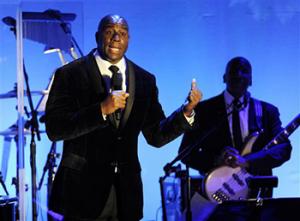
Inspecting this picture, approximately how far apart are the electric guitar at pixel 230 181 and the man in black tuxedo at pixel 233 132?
32 mm

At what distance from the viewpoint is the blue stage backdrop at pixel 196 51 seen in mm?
3627

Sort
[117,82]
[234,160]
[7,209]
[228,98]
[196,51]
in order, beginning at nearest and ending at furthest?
[117,82] < [7,209] < [234,160] < [228,98] < [196,51]

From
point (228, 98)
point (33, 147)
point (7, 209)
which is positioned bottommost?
point (7, 209)

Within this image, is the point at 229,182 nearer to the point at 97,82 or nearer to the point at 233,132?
the point at 233,132

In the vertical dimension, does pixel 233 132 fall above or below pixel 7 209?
above

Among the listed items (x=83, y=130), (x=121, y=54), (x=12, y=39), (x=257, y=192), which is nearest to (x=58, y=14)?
(x=12, y=39)

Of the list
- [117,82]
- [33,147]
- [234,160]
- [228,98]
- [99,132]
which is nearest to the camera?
[117,82]

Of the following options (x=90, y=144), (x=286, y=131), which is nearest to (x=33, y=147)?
(x=90, y=144)

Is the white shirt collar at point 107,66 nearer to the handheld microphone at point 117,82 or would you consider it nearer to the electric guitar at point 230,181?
the handheld microphone at point 117,82

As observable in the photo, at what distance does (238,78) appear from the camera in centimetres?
344

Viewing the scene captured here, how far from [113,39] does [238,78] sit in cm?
153

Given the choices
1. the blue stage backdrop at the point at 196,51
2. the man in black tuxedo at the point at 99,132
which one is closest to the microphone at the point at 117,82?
the man in black tuxedo at the point at 99,132

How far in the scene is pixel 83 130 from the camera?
1924 millimetres

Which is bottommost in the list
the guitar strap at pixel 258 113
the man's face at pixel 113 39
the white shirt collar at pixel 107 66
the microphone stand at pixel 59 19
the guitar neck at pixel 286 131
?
the guitar neck at pixel 286 131
